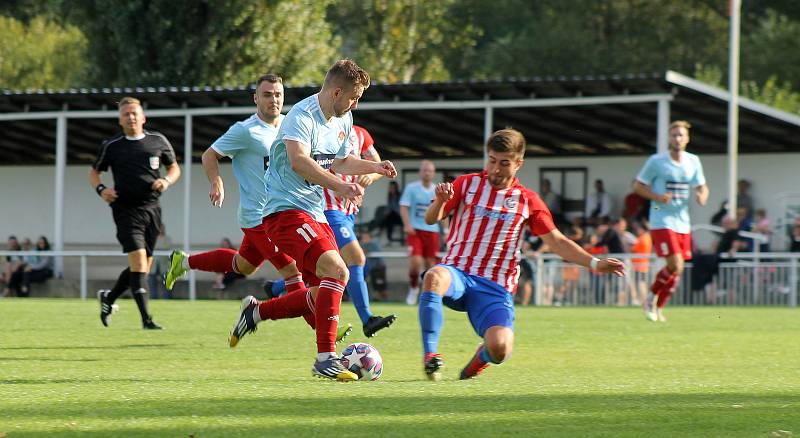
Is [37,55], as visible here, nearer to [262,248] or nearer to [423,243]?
[423,243]

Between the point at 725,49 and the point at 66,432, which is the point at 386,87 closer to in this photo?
the point at 66,432

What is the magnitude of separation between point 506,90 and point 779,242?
6133mm

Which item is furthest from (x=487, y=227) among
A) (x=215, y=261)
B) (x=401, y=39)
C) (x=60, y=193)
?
(x=401, y=39)

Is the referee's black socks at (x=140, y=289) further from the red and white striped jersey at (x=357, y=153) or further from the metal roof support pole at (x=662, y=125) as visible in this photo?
the metal roof support pole at (x=662, y=125)

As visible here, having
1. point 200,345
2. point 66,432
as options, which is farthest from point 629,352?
point 66,432

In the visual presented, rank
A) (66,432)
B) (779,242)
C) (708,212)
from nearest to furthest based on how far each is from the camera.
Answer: (66,432), (779,242), (708,212)

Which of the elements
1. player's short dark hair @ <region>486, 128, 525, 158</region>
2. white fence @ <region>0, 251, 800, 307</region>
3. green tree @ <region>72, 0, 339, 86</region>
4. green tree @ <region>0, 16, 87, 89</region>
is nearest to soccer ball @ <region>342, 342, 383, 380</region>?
player's short dark hair @ <region>486, 128, 525, 158</region>

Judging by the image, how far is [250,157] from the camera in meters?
10.5

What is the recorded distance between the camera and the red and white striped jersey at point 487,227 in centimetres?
834

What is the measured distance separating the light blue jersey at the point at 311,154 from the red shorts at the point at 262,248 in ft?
5.26

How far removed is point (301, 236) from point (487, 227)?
1.09 m

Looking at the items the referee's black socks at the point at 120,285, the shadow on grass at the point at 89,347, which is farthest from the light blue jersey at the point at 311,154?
the referee's black socks at the point at 120,285

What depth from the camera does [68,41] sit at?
55.4m

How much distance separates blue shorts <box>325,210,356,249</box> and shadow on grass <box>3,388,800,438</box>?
4547 millimetres
